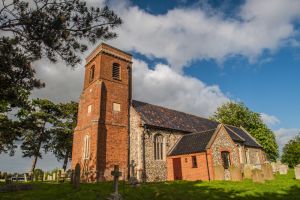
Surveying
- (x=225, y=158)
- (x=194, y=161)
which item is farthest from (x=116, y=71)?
(x=225, y=158)

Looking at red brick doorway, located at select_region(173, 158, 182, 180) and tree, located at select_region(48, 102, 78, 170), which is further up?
tree, located at select_region(48, 102, 78, 170)

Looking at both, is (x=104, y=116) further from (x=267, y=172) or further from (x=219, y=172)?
(x=267, y=172)

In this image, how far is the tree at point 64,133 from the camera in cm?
4281

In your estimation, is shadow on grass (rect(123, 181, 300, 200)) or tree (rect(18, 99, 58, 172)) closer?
shadow on grass (rect(123, 181, 300, 200))

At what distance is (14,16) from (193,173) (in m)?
20.1

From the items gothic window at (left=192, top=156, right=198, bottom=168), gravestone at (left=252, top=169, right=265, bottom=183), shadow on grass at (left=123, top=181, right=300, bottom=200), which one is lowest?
shadow on grass at (left=123, top=181, right=300, bottom=200)

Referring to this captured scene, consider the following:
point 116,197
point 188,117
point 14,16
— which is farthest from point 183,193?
point 188,117

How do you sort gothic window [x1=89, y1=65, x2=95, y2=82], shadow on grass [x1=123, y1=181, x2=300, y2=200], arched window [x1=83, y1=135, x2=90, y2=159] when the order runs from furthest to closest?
gothic window [x1=89, y1=65, x2=95, y2=82], arched window [x1=83, y1=135, x2=90, y2=159], shadow on grass [x1=123, y1=181, x2=300, y2=200]

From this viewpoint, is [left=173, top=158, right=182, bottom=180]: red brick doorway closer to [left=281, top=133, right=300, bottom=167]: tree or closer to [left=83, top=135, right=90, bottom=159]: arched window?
[left=83, top=135, right=90, bottom=159]: arched window

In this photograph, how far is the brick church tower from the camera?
2348 cm

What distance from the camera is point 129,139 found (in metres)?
26.5

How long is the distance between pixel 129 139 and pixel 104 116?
3.80m

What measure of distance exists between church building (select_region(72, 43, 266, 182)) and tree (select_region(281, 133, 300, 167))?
40.5 metres

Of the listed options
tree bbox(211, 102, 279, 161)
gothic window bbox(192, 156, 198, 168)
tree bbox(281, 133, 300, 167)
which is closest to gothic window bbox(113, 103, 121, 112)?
gothic window bbox(192, 156, 198, 168)
